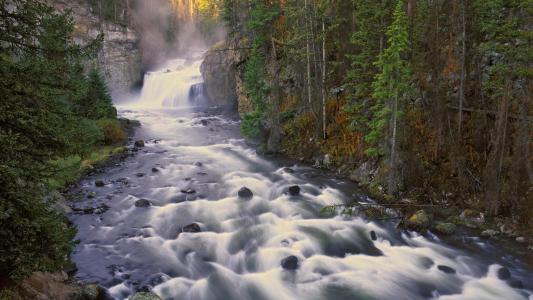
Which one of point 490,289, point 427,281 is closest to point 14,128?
point 427,281

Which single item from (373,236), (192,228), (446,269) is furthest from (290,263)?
(446,269)

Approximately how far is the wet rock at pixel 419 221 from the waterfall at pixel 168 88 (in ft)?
127

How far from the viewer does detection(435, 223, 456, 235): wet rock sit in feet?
44.6

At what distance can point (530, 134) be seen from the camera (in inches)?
485

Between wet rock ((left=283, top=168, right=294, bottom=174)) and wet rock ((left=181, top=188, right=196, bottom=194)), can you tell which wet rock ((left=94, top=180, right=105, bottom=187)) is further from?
wet rock ((left=283, top=168, right=294, bottom=174))

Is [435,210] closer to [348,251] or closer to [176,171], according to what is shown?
[348,251]

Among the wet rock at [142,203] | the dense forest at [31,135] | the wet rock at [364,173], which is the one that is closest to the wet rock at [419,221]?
the wet rock at [364,173]

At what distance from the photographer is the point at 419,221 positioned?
1398cm

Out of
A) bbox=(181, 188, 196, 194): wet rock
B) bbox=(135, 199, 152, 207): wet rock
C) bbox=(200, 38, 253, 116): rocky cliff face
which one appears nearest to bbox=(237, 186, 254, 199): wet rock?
bbox=(181, 188, 196, 194): wet rock

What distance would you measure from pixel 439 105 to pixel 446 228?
15.7 ft

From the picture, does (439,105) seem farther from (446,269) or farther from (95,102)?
(95,102)

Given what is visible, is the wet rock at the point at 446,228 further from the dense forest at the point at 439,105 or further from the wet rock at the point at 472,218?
the dense forest at the point at 439,105

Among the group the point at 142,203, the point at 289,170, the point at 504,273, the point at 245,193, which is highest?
the point at 289,170

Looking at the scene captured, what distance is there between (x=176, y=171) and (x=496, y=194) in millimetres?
16122
